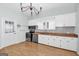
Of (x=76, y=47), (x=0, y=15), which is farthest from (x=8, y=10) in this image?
(x=76, y=47)

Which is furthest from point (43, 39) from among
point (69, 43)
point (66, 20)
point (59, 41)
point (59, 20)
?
point (66, 20)

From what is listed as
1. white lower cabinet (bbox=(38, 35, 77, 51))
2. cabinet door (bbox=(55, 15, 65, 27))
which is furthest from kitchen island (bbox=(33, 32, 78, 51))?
cabinet door (bbox=(55, 15, 65, 27))

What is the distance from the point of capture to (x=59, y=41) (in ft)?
10.7

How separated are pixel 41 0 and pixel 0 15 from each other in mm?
2281

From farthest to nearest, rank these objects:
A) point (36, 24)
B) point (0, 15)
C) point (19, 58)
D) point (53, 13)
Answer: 1. point (36, 24)
2. point (53, 13)
3. point (0, 15)
4. point (19, 58)

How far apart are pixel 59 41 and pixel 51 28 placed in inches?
32.1

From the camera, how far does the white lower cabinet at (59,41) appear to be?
111 inches

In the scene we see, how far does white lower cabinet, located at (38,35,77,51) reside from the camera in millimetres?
2822

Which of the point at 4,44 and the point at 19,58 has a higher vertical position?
the point at 19,58

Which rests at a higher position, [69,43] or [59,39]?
[59,39]

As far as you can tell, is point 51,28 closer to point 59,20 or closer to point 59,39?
point 59,20

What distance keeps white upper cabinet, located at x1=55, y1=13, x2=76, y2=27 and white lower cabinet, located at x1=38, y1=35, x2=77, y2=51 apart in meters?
0.64

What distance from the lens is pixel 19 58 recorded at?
0.80m

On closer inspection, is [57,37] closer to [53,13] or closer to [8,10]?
[53,13]
